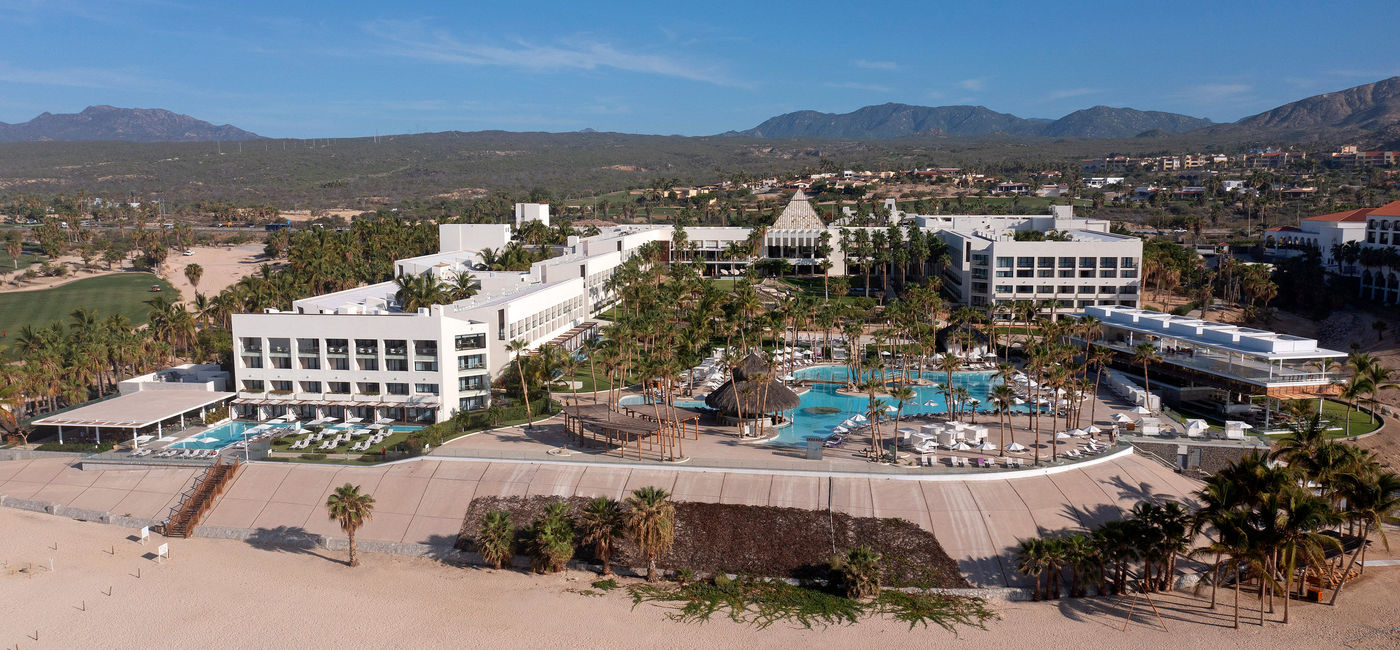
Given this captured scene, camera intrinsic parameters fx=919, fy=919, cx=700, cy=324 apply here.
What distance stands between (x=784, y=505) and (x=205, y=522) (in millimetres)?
23393

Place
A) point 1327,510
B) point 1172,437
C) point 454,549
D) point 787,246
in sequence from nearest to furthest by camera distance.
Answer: point 1327,510 < point 454,549 < point 1172,437 < point 787,246

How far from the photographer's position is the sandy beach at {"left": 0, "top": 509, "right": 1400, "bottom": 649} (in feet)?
92.4

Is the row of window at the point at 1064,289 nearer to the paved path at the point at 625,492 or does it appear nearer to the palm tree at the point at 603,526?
the paved path at the point at 625,492

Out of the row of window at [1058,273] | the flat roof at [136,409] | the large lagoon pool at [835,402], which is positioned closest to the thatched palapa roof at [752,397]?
the large lagoon pool at [835,402]

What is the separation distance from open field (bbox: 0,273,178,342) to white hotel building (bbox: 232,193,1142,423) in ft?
101

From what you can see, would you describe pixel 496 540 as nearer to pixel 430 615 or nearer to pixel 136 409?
pixel 430 615

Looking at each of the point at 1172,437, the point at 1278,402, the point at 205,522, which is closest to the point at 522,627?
the point at 205,522

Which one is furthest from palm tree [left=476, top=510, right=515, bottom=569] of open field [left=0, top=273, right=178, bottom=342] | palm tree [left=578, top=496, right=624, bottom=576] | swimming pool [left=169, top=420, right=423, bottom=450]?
open field [left=0, top=273, right=178, bottom=342]

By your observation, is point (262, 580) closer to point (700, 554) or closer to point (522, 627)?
point (522, 627)

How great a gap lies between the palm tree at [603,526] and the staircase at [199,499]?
55.1 feet

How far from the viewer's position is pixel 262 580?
3247 centimetres

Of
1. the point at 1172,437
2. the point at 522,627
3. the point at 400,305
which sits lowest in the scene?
the point at 522,627

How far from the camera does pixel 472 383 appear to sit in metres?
50.7

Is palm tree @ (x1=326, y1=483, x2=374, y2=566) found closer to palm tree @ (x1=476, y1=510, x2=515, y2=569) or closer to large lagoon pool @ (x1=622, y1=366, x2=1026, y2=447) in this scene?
palm tree @ (x1=476, y1=510, x2=515, y2=569)
